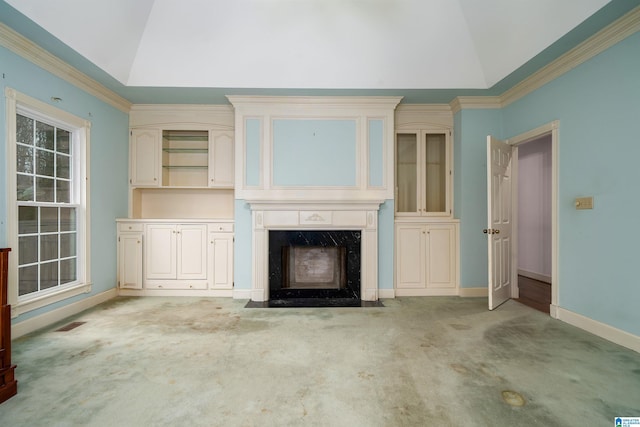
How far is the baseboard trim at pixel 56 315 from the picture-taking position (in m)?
2.72

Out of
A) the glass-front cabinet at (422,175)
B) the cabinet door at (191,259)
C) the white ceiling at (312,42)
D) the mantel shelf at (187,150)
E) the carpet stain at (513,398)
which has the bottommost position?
the carpet stain at (513,398)

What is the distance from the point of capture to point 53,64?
300 cm

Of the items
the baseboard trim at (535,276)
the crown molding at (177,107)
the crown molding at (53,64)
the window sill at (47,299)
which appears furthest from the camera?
the baseboard trim at (535,276)

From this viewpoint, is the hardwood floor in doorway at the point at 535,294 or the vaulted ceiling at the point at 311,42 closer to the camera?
the vaulted ceiling at the point at 311,42

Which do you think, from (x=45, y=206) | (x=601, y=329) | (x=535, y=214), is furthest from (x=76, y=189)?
(x=535, y=214)

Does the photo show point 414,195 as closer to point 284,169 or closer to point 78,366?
point 284,169

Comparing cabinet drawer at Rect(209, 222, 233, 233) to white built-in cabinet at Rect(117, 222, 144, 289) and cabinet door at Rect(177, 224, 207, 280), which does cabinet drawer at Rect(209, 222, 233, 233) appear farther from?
white built-in cabinet at Rect(117, 222, 144, 289)

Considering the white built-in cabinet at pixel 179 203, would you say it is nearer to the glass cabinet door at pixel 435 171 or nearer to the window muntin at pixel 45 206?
the window muntin at pixel 45 206

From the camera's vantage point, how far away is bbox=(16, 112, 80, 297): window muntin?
2.84 metres

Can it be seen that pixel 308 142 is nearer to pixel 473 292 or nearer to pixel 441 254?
pixel 441 254

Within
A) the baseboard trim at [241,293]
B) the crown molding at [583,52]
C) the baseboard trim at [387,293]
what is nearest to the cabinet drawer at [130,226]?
the baseboard trim at [241,293]

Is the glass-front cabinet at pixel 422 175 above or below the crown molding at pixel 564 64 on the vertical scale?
below

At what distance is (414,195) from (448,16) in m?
2.24

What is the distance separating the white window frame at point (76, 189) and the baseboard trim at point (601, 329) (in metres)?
5.34
